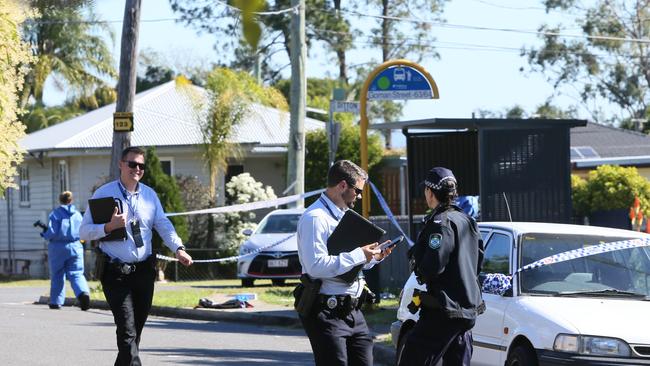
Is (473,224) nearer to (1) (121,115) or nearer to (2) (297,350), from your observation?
(2) (297,350)

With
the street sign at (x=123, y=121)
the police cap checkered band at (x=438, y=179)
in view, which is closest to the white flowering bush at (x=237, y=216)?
the street sign at (x=123, y=121)

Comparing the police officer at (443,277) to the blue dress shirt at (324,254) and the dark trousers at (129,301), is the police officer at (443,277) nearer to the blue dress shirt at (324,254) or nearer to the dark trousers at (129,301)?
the blue dress shirt at (324,254)

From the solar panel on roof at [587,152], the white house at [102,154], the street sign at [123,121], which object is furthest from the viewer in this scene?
the solar panel on roof at [587,152]

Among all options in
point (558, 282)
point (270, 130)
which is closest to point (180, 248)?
point (558, 282)

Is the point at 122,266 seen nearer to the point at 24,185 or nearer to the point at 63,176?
the point at 63,176

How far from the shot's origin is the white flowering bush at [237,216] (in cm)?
2893

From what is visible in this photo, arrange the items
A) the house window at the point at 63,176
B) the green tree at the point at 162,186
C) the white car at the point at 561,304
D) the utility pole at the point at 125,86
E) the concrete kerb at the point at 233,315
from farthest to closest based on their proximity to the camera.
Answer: the house window at the point at 63,176 → the green tree at the point at 162,186 → the utility pole at the point at 125,86 → the concrete kerb at the point at 233,315 → the white car at the point at 561,304

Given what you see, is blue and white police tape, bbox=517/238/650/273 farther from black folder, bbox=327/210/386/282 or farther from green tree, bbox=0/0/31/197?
green tree, bbox=0/0/31/197

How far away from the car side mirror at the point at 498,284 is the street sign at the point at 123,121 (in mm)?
10469

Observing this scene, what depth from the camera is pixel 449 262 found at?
703cm

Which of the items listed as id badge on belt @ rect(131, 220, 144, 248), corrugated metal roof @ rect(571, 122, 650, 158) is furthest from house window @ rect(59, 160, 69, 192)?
id badge on belt @ rect(131, 220, 144, 248)

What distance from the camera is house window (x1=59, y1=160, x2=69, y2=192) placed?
32406 mm

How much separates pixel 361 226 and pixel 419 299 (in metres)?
0.60

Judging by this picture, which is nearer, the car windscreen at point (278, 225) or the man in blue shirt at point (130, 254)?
the man in blue shirt at point (130, 254)
